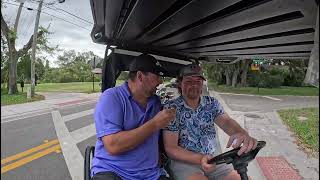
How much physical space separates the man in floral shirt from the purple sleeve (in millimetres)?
636

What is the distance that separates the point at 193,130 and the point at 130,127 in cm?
78

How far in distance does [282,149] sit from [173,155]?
6169mm

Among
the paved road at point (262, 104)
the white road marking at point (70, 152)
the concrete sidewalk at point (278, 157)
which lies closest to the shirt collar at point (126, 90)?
the concrete sidewalk at point (278, 157)

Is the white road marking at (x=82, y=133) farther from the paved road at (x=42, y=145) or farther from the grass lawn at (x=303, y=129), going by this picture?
the grass lawn at (x=303, y=129)

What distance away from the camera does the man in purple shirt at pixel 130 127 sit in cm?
309

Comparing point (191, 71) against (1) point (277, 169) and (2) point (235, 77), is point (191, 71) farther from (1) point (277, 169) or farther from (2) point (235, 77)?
(2) point (235, 77)

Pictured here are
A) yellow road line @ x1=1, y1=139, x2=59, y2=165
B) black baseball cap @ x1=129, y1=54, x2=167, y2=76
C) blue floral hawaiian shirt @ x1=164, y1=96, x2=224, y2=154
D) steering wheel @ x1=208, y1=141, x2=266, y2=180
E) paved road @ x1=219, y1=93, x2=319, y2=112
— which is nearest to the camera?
steering wheel @ x1=208, y1=141, x2=266, y2=180

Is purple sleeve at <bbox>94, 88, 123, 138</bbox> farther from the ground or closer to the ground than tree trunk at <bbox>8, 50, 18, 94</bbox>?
closer to the ground

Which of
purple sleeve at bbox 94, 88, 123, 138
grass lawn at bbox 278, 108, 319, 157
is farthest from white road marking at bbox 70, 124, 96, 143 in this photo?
purple sleeve at bbox 94, 88, 123, 138

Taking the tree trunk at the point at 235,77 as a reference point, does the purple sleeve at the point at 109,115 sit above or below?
above

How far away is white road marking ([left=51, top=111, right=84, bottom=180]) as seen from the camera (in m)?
7.25

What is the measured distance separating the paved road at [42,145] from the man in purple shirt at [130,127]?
55.1 inches

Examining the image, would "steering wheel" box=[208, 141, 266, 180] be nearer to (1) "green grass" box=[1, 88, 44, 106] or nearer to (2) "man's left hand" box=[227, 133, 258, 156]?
(2) "man's left hand" box=[227, 133, 258, 156]

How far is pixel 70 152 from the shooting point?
891 cm
